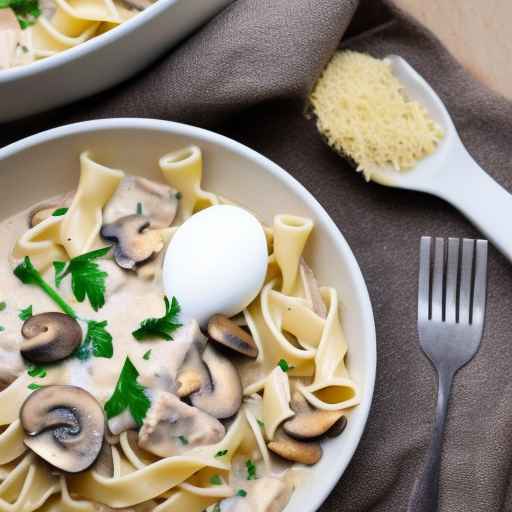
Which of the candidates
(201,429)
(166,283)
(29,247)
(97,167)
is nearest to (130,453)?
(201,429)

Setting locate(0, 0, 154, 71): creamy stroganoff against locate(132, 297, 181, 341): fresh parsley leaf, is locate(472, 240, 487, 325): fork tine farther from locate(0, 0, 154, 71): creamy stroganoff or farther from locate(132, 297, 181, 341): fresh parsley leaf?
locate(0, 0, 154, 71): creamy stroganoff

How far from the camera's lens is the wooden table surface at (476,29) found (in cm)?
375

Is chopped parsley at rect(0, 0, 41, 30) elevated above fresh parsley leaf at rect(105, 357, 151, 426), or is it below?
above

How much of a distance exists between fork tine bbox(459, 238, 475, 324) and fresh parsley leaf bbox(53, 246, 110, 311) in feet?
4.46

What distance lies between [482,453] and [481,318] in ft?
1.67

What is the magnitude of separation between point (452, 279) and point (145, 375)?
1.25m

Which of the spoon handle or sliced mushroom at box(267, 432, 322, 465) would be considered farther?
the spoon handle

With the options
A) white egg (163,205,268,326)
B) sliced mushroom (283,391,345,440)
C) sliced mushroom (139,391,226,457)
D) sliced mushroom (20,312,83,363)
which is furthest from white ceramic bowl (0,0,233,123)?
sliced mushroom (283,391,345,440)

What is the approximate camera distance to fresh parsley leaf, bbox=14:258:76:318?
3.11 meters

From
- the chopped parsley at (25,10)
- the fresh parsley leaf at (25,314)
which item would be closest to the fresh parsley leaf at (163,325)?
the fresh parsley leaf at (25,314)

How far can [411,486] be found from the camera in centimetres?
337

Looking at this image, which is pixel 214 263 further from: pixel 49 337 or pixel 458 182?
pixel 458 182

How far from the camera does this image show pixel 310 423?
3.08 m

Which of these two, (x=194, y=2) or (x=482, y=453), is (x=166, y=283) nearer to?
(x=194, y=2)
